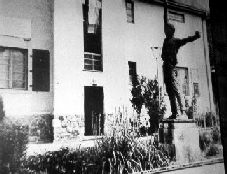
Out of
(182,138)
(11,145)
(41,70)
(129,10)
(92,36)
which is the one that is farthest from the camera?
(182,138)

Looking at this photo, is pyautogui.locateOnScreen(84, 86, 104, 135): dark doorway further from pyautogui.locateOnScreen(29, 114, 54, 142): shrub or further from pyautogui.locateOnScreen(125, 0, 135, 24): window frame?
pyautogui.locateOnScreen(125, 0, 135, 24): window frame

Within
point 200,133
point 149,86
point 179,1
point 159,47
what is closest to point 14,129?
point 149,86

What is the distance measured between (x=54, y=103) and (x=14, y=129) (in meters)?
0.34

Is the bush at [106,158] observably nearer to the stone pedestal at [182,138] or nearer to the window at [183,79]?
the stone pedestal at [182,138]

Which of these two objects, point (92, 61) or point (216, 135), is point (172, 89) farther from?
point (92, 61)

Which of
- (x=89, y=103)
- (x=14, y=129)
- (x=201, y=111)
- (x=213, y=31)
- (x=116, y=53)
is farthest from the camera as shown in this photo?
(x=213, y=31)

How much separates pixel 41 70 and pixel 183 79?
150 centimetres

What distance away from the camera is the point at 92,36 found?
249 centimetres

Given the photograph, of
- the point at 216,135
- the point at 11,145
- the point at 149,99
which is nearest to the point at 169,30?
the point at 149,99

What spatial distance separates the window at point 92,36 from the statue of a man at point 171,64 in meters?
0.73

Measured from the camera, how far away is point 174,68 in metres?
2.98

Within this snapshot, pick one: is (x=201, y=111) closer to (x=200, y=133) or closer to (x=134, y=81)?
(x=200, y=133)

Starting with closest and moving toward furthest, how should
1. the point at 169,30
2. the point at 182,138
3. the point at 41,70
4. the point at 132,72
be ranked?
the point at 41,70
the point at 132,72
the point at 182,138
the point at 169,30

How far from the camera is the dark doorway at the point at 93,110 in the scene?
235 centimetres
